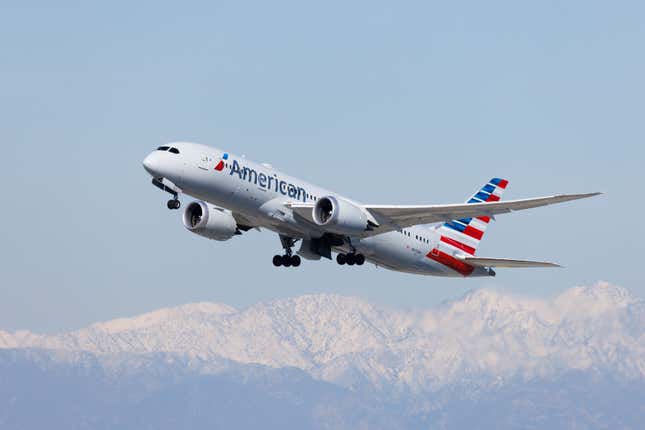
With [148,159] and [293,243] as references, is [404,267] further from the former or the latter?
[148,159]

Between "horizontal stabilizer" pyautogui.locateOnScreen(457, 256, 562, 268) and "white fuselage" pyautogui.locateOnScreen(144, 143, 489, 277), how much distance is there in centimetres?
470

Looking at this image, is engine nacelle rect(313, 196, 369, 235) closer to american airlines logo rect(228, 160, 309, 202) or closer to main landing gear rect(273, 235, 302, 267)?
american airlines logo rect(228, 160, 309, 202)

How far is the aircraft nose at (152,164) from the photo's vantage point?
5878cm

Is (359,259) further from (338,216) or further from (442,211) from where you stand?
(442,211)

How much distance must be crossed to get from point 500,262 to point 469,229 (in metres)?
6.69

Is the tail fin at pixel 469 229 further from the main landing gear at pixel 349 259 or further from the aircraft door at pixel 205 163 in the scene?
the aircraft door at pixel 205 163

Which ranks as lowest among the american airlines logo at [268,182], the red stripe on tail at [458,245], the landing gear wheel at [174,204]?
the landing gear wheel at [174,204]

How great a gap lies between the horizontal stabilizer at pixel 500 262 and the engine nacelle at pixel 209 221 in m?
14.2

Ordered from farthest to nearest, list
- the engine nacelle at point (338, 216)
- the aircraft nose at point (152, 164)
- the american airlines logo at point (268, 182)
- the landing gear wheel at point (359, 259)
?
the landing gear wheel at point (359, 259)
the engine nacelle at point (338, 216)
the american airlines logo at point (268, 182)
the aircraft nose at point (152, 164)

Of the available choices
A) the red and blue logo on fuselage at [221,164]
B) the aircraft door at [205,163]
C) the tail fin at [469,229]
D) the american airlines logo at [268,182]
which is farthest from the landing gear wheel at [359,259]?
the aircraft door at [205,163]

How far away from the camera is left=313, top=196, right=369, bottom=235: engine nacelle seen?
61.6 m

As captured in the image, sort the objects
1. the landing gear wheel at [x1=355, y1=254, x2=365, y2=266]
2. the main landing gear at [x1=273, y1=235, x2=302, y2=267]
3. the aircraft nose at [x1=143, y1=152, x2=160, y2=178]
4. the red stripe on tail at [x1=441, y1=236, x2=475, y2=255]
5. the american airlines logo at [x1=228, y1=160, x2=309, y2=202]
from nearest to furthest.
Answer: the aircraft nose at [x1=143, y1=152, x2=160, y2=178], the american airlines logo at [x1=228, y1=160, x2=309, y2=202], the landing gear wheel at [x1=355, y1=254, x2=365, y2=266], the main landing gear at [x1=273, y1=235, x2=302, y2=267], the red stripe on tail at [x1=441, y1=236, x2=475, y2=255]

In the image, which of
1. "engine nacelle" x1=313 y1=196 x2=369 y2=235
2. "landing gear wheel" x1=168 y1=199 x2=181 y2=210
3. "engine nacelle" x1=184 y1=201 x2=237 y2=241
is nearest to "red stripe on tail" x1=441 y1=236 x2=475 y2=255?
"engine nacelle" x1=313 y1=196 x2=369 y2=235

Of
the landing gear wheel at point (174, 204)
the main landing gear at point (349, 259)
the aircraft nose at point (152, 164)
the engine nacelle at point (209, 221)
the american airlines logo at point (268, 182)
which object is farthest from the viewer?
the main landing gear at point (349, 259)
